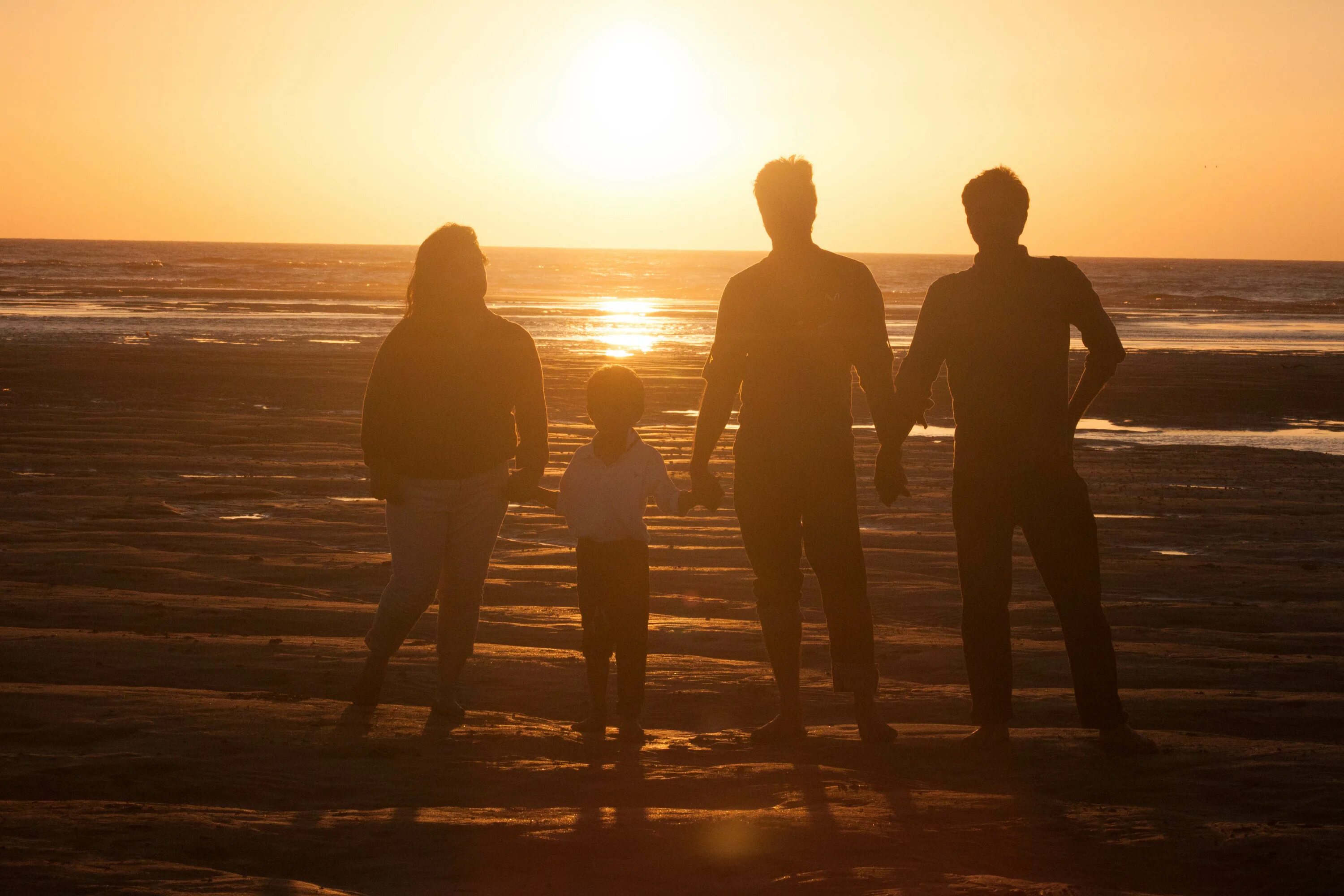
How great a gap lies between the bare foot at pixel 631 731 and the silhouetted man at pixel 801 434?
0.40m

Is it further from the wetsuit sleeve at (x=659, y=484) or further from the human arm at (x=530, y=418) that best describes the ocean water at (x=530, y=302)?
the wetsuit sleeve at (x=659, y=484)

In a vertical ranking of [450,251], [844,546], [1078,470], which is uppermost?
[450,251]

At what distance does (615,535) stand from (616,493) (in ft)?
0.50

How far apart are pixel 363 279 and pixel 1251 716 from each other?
225ft

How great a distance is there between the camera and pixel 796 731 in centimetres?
451

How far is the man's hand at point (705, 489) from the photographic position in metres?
4.55

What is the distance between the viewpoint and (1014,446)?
14.6 ft

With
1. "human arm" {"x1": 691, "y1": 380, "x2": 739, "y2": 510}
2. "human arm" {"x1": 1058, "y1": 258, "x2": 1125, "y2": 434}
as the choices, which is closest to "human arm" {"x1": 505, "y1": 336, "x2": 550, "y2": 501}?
"human arm" {"x1": 691, "y1": 380, "x2": 739, "y2": 510}

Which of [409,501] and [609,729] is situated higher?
[409,501]

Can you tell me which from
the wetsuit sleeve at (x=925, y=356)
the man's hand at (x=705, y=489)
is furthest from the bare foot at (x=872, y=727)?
the wetsuit sleeve at (x=925, y=356)

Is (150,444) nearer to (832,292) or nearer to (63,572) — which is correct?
(63,572)

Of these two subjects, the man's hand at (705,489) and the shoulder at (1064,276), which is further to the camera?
the man's hand at (705,489)

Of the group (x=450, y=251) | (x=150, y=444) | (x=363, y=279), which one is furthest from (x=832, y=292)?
(x=363, y=279)

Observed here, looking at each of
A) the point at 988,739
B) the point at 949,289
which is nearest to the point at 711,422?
the point at 949,289
